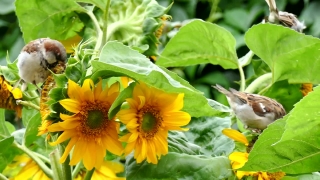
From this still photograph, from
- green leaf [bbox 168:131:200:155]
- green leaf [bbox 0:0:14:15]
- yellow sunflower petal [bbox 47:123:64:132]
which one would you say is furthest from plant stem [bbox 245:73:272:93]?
green leaf [bbox 0:0:14:15]

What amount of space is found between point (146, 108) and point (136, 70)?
49mm

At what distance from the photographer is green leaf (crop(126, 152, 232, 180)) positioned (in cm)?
38

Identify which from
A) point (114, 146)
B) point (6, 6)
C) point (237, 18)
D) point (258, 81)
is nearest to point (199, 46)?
point (258, 81)

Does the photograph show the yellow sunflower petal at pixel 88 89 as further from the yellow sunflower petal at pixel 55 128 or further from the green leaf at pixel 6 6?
the green leaf at pixel 6 6

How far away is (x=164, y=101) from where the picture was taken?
367 mm

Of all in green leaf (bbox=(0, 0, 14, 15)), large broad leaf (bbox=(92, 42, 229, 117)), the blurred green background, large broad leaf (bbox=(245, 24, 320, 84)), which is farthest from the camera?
green leaf (bbox=(0, 0, 14, 15))

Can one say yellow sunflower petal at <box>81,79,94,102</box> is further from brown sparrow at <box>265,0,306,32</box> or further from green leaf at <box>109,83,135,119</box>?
brown sparrow at <box>265,0,306,32</box>

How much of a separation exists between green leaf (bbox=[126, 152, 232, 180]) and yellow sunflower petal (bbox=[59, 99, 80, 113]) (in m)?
0.06

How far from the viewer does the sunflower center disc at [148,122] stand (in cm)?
37

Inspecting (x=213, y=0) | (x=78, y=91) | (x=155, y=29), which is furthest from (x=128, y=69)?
(x=213, y=0)

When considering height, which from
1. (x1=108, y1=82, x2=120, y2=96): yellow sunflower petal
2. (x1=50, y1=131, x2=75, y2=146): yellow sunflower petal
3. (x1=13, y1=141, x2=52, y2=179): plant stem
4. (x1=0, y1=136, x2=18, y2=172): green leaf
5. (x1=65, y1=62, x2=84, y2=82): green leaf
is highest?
(x1=65, y1=62, x2=84, y2=82): green leaf

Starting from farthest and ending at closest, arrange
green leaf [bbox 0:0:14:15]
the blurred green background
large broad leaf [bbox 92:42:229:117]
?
green leaf [bbox 0:0:14:15]
the blurred green background
large broad leaf [bbox 92:42:229:117]

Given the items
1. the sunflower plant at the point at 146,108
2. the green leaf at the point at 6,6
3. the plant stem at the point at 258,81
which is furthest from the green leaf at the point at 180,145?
the green leaf at the point at 6,6

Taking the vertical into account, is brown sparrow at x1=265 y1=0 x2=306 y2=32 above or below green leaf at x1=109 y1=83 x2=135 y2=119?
below
